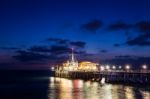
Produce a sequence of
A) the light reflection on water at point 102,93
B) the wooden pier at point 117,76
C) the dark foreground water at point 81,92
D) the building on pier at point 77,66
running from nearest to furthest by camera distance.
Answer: the light reflection on water at point 102,93, the dark foreground water at point 81,92, the wooden pier at point 117,76, the building on pier at point 77,66

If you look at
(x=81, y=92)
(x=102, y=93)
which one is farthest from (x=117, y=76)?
(x=102, y=93)

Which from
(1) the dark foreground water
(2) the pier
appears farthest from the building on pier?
(1) the dark foreground water

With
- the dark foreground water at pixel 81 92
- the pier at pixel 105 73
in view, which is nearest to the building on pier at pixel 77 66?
the pier at pixel 105 73

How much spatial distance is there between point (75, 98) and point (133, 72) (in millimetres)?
47912

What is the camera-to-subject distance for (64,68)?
19738 cm

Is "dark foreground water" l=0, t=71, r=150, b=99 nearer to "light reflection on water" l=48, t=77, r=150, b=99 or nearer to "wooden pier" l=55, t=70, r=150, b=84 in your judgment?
"light reflection on water" l=48, t=77, r=150, b=99

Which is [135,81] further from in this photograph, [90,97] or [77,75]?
[77,75]

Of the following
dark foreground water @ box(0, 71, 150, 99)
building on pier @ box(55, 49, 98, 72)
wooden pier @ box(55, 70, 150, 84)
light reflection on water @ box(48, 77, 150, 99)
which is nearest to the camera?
light reflection on water @ box(48, 77, 150, 99)

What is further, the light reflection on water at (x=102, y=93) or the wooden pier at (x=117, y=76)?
the wooden pier at (x=117, y=76)

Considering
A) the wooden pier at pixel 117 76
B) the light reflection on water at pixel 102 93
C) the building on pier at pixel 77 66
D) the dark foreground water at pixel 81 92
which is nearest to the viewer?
the light reflection on water at pixel 102 93

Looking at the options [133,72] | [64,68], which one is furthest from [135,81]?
[64,68]

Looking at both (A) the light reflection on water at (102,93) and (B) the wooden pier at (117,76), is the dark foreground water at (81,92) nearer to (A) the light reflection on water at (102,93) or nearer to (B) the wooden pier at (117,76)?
(A) the light reflection on water at (102,93)

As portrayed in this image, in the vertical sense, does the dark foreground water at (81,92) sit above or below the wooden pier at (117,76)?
below

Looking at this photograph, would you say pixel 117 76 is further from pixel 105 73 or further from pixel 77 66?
pixel 77 66
